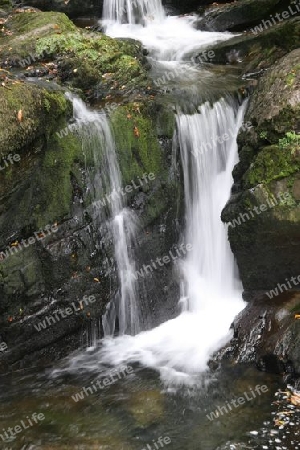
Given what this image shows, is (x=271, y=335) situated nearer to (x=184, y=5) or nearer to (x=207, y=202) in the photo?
(x=207, y=202)

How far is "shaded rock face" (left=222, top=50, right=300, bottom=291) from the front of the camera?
7145 mm

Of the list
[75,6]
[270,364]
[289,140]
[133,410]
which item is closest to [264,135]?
[289,140]

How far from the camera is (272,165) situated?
7305 mm

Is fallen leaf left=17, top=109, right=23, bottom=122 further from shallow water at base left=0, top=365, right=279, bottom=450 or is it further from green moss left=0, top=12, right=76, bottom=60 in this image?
shallow water at base left=0, top=365, right=279, bottom=450

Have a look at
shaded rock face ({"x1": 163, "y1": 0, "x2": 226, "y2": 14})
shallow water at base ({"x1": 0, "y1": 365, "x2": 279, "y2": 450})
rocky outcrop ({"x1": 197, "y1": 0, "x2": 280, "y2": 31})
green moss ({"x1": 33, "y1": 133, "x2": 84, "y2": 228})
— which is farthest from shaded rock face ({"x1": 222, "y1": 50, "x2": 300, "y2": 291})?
shaded rock face ({"x1": 163, "y1": 0, "x2": 226, "y2": 14})

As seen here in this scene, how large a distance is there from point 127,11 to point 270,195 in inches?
315

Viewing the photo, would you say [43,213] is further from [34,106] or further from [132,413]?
[132,413]

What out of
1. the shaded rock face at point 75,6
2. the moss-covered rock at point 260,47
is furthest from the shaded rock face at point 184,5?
the moss-covered rock at point 260,47

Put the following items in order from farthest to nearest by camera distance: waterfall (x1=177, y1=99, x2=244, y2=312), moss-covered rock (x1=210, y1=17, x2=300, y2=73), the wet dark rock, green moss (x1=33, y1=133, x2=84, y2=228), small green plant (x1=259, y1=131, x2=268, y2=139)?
moss-covered rock (x1=210, y1=17, x2=300, y2=73) → waterfall (x1=177, y1=99, x2=244, y2=312) → small green plant (x1=259, y1=131, x2=268, y2=139) → green moss (x1=33, y1=133, x2=84, y2=228) → the wet dark rock

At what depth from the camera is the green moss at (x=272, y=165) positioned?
7.20m

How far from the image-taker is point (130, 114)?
7602 mm

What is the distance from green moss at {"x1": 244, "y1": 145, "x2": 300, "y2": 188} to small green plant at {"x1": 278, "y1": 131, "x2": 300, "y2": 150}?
0.06m

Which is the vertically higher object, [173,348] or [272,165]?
[272,165]

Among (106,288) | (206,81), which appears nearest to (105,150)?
(106,288)
